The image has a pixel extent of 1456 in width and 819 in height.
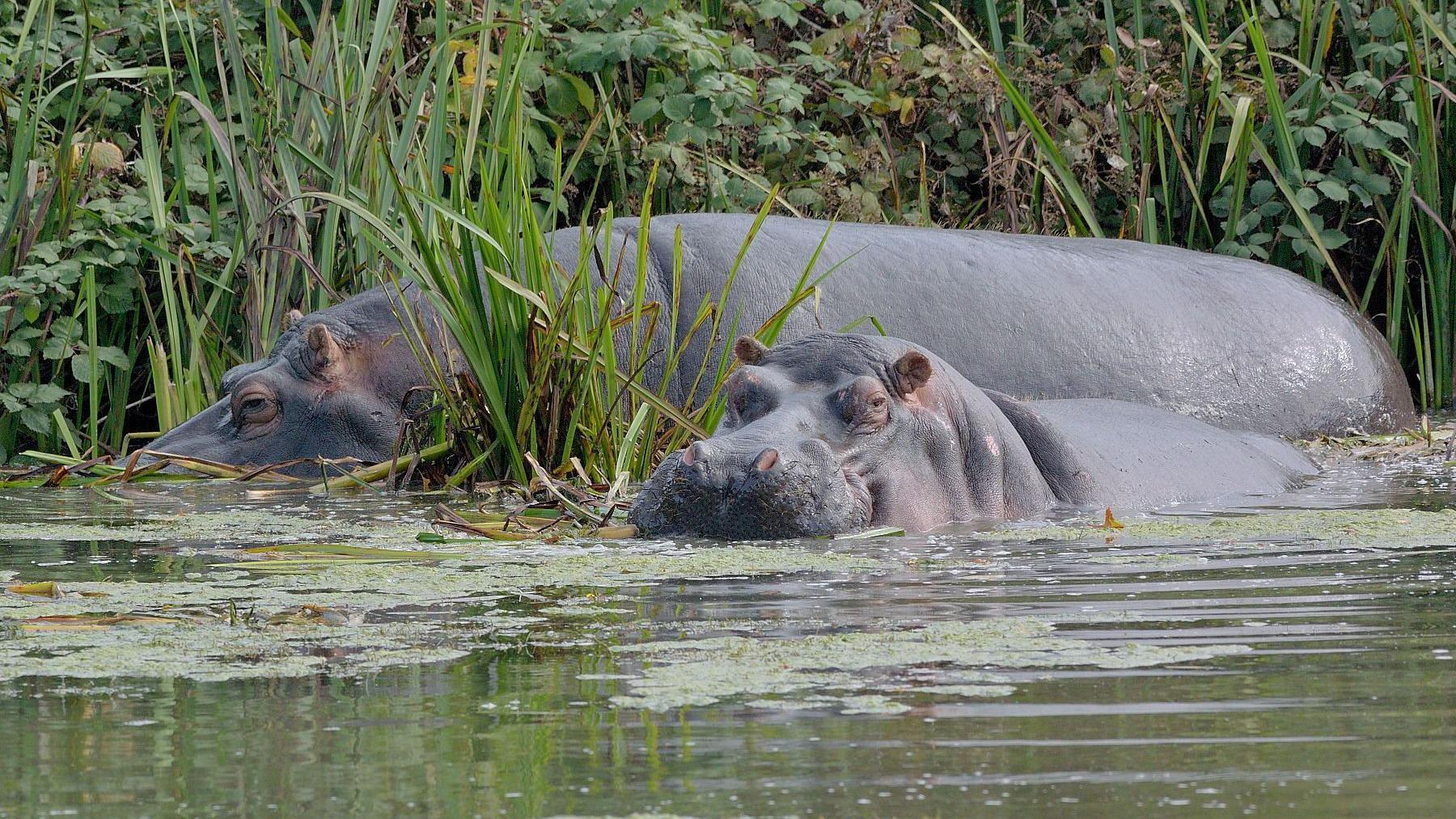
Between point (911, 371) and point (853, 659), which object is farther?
point (911, 371)

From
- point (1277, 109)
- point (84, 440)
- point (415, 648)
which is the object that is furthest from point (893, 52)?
point (415, 648)

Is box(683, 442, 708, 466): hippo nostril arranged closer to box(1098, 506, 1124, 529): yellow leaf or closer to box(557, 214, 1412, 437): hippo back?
box(1098, 506, 1124, 529): yellow leaf

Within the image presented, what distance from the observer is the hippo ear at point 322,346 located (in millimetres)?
6664

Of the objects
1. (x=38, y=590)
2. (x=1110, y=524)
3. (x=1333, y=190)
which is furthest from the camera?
(x=1333, y=190)

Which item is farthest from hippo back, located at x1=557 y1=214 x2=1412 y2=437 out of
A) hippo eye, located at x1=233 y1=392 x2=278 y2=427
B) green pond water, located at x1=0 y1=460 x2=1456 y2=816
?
green pond water, located at x1=0 y1=460 x2=1456 y2=816

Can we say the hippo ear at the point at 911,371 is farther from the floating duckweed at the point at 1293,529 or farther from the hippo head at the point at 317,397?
the hippo head at the point at 317,397

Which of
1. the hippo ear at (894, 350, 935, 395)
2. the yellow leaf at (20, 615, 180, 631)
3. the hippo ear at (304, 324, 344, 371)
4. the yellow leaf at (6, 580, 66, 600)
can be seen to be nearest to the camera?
the yellow leaf at (20, 615, 180, 631)

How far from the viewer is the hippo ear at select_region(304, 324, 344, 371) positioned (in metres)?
6.66

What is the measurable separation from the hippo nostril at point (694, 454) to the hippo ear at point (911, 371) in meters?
0.65

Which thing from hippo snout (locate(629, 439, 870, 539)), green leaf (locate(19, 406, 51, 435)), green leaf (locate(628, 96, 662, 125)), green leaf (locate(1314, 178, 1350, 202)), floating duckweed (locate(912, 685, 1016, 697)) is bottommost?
green leaf (locate(19, 406, 51, 435))

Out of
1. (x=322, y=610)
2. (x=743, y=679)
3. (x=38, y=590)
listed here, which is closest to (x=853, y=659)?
(x=743, y=679)

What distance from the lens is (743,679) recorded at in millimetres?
2600

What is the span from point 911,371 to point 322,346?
8.21 feet

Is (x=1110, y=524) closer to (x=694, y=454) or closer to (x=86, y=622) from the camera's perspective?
(x=694, y=454)
